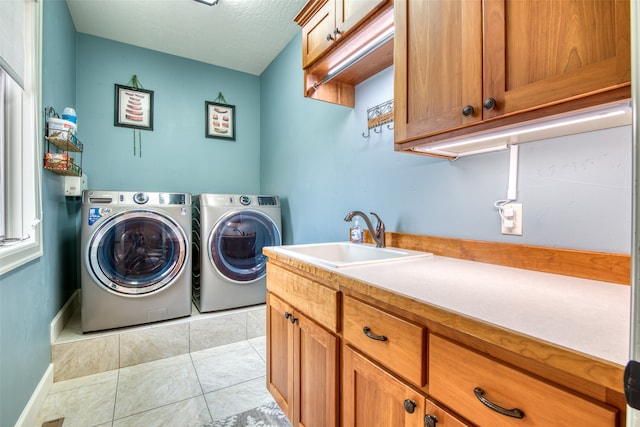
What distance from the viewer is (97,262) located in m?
2.16

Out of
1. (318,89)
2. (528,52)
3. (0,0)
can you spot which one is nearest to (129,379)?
(0,0)

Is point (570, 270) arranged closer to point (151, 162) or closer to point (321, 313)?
point (321, 313)

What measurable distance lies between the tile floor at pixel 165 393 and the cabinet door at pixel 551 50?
1956 mm

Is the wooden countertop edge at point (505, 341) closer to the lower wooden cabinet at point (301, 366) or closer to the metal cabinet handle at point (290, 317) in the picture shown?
the lower wooden cabinet at point (301, 366)

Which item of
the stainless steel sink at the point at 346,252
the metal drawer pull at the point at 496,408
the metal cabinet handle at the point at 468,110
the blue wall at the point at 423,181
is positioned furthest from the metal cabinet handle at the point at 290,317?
the metal cabinet handle at the point at 468,110

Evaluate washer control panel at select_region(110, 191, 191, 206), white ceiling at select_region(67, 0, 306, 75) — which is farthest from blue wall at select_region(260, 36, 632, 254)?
washer control panel at select_region(110, 191, 191, 206)

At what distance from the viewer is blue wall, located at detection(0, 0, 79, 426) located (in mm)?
1306

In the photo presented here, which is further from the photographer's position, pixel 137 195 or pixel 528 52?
pixel 137 195

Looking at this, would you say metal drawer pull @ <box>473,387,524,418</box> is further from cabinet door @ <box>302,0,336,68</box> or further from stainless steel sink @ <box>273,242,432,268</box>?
cabinet door @ <box>302,0,336,68</box>

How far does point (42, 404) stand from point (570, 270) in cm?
269

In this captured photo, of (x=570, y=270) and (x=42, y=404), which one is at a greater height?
(x=570, y=270)

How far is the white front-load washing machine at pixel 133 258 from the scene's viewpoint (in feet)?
7.04

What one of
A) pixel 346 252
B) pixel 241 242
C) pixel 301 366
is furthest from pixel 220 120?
pixel 301 366

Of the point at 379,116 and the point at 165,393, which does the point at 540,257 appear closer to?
the point at 379,116
